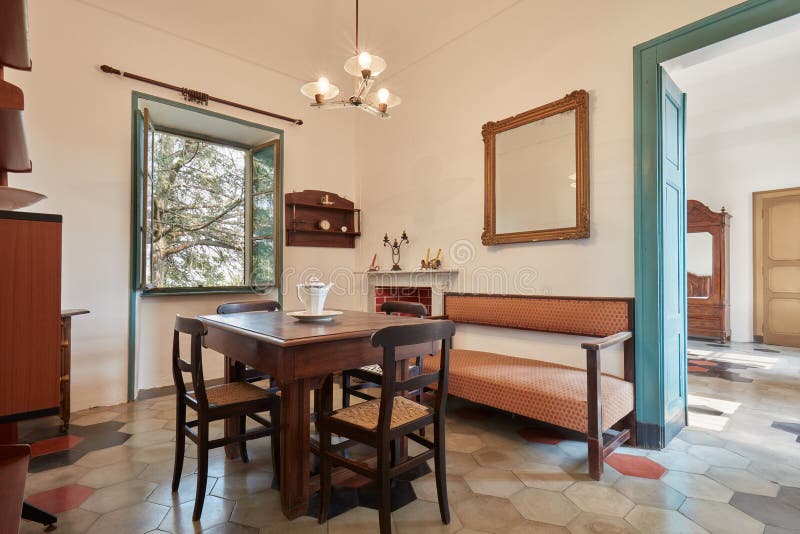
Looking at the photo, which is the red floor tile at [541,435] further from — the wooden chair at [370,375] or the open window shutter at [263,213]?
the open window shutter at [263,213]

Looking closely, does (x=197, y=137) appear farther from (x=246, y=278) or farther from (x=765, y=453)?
(x=765, y=453)

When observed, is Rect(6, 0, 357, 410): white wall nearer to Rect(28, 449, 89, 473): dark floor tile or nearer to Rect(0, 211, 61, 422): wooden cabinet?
Rect(28, 449, 89, 473): dark floor tile

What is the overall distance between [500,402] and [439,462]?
0.89 meters

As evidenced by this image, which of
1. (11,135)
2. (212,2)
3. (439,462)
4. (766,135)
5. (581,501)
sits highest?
(212,2)

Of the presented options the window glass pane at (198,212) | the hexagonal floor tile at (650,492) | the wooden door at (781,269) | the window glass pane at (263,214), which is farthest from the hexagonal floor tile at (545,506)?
the wooden door at (781,269)

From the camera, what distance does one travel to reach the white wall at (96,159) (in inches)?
121

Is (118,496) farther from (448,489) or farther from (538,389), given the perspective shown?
(538,389)

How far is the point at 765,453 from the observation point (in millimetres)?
2357

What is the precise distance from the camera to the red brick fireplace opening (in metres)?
4.22

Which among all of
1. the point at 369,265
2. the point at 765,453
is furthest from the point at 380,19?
the point at 765,453

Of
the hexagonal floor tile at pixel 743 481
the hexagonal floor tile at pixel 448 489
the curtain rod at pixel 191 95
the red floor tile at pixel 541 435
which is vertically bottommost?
the red floor tile at pixel 541 435

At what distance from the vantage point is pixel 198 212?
175 inches

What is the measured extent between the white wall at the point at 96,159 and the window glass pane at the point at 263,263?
0.72m

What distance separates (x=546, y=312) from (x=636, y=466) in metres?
1.15
